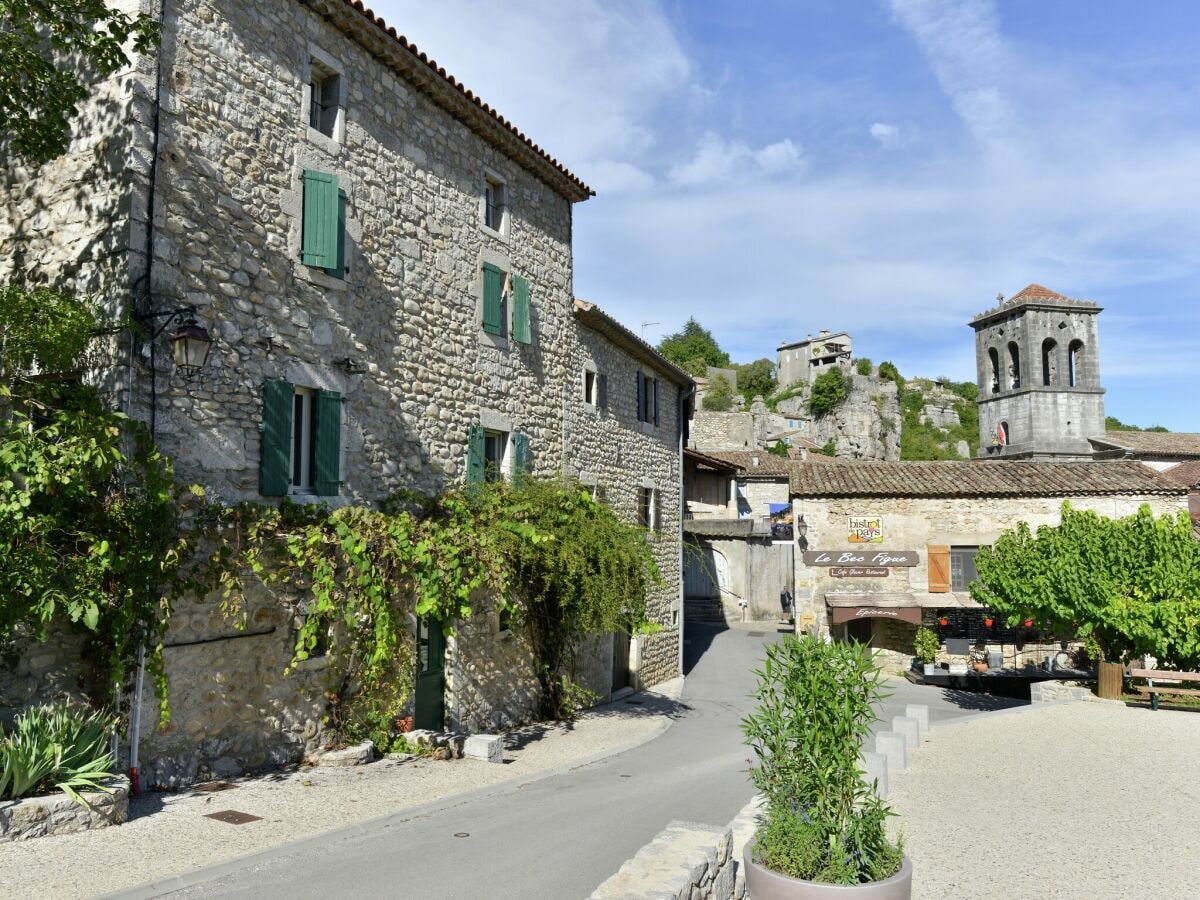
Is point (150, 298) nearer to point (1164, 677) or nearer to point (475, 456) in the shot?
point (475, 456)

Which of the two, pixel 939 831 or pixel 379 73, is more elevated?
pixel 379 73

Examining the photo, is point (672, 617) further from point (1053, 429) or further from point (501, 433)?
point (1053, 429)

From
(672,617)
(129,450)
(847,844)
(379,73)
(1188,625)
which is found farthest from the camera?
(672,617)

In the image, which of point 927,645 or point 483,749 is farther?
point 927,645

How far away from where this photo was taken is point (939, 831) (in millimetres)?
7160

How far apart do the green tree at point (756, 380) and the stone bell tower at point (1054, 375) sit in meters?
36.1

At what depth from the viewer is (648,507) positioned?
1816 centimetres

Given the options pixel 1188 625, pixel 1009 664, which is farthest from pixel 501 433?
pixel 1009 664

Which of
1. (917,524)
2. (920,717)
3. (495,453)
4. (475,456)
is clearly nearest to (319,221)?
(475,456)

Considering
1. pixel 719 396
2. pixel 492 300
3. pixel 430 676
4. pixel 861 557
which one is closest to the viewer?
pixel 430 676

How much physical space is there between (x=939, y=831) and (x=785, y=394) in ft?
211

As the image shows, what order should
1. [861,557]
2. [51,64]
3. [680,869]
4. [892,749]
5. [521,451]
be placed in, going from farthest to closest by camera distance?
[861,557] → [521,451] → [892,749] → [51,64] → [680,869]

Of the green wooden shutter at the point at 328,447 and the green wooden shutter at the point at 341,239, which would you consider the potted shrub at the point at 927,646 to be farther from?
the green wooden shutter at the point at 341,239

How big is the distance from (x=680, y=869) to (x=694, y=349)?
2913 inches
